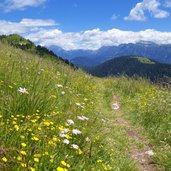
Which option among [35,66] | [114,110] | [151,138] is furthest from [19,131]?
[114,110]

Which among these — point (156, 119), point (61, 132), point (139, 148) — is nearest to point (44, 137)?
point (61, 132)

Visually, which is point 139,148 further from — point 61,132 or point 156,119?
point 61,132

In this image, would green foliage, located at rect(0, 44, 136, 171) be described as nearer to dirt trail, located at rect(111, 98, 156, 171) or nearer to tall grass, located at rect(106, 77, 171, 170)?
dirt trail, located at rect(111, 98, 156, 171)

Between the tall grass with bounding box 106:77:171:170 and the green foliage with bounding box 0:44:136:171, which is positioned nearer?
the green foliage with bounding box 0:44:136:171

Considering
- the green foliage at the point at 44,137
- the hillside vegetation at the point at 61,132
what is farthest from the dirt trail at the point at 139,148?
the green foliage at the point at 44,137

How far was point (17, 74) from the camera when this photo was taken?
29.6 ft

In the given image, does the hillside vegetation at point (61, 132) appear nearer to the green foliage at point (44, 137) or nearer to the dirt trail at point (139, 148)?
the green foliage at point (44, 137)

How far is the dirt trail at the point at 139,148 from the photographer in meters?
7.17

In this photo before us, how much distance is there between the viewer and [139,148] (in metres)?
8.41

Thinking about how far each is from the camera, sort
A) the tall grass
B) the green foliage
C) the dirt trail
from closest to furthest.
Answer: the green foliage < the dirt trail < the tall grass

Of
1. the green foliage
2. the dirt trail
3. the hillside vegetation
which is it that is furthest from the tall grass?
the green foliage

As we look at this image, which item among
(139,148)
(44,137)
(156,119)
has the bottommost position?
(139,148)

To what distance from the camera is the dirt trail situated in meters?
7.17

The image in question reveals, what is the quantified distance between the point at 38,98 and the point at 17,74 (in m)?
2.62
